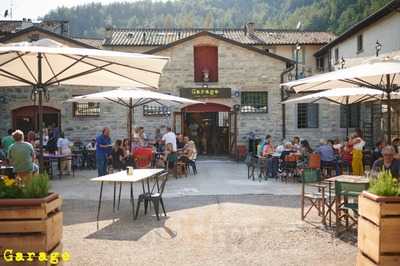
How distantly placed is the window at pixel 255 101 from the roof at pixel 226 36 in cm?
889

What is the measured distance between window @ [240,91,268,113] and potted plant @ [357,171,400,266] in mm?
16406

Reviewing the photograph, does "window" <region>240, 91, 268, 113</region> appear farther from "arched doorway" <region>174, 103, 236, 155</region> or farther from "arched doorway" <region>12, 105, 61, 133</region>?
"arched doorway" <region>12, 105, 61, 133</region>

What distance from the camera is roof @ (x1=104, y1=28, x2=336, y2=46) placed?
28.8 meters

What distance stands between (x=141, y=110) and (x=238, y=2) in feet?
202

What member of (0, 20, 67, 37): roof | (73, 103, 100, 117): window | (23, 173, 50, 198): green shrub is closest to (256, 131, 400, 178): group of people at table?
(73, 103, 100, 117): window

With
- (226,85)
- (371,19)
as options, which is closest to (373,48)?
(371,19)

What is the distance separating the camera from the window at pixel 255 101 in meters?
21.2

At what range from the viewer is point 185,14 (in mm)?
74875

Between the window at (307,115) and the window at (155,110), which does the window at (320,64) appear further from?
the window at (155,110)

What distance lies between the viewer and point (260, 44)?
30.3 m

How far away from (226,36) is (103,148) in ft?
66.6

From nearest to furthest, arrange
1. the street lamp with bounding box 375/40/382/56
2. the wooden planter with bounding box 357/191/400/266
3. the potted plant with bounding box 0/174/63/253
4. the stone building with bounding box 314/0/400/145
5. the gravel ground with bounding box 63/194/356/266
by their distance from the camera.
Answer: the potted plant with bounding box 0/174/63/253 → the wooden planter with bounding box 357/191/400/266 → the gravel ground with bounding box 63/194/356/266 → the stone building with bounding box 314/0/400/145 → the street lamp with bounding box 375/40/382/56

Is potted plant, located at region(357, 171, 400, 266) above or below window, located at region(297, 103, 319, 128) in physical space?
below

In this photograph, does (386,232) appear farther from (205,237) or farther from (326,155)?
(326,155)
